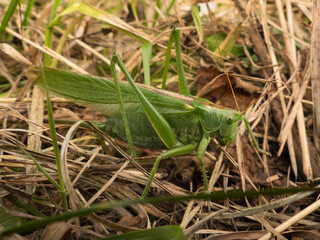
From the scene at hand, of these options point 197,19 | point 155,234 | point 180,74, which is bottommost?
point 155,234

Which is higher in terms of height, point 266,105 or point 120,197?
point 266,105

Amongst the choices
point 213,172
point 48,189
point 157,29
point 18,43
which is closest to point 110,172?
point 48,189

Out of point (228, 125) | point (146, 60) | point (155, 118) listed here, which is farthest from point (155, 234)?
point (146, 60)

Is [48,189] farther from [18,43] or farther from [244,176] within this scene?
[18,43]

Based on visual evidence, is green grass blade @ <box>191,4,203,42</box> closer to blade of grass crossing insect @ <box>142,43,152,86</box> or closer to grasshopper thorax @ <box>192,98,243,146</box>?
blade of grass crossing insect @ <box>142,43,152,86</box>

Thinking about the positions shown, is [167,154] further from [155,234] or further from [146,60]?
[146,60]

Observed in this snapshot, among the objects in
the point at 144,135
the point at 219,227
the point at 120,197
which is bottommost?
the point at 219,227
